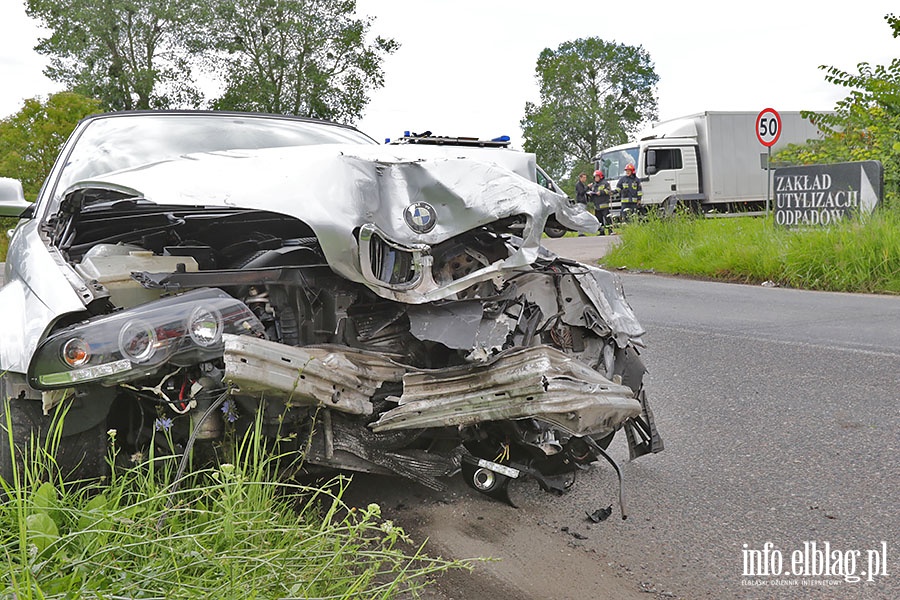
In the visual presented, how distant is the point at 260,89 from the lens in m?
40.8

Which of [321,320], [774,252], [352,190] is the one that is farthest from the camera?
[774,252]

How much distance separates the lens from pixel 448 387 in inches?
129

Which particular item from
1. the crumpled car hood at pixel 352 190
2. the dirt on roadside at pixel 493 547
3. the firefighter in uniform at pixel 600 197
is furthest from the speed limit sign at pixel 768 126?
the dirt on roadside at pixel 493 547

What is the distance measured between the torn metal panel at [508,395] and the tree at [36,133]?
3362 centimetres

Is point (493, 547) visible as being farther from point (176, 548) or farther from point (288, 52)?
point (288, 52)

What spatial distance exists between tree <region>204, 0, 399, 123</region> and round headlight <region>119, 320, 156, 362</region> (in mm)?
39488

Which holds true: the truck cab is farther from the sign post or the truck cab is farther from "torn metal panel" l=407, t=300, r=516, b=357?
"torn metal panel" l=407, t=300, r=516, b=357

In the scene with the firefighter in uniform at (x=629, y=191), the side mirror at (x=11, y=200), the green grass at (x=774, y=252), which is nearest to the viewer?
the side mirror at (x=11, y=200)

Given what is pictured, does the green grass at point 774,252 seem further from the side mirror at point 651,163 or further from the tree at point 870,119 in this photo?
the side mirror at point 651,163

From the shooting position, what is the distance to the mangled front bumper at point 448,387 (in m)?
3.01

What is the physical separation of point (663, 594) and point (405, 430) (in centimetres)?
108

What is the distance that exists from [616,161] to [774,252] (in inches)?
613

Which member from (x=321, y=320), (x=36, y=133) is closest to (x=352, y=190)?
(x=321, y=320)

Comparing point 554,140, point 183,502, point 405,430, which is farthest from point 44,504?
point 554,140
